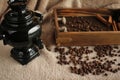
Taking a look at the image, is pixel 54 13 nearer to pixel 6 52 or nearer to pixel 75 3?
pixel 75 3

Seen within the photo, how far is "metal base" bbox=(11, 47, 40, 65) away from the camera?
0.97 m

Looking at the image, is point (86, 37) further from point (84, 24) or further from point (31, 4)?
point (31, 4)

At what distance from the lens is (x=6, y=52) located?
3.40 ft

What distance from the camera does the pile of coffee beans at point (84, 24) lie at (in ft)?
3.69

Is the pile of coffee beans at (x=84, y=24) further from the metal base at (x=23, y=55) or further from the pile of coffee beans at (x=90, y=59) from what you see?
the metal base at (x=23, y=55)

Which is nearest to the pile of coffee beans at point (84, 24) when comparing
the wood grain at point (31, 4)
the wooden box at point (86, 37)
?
the wooden box at point (86, 37)

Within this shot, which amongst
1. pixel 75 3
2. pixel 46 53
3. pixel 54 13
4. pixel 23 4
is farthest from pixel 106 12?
pixel 23 4

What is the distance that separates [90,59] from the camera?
1015 millimetres

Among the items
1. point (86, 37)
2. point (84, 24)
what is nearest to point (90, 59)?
point (86, 37)

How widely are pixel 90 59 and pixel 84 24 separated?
22 centimetres

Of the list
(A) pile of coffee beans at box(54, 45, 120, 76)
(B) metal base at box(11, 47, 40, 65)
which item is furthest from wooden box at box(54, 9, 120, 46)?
(B) metal base at box(11, 47, 40, 65)

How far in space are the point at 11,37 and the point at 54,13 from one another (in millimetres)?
336

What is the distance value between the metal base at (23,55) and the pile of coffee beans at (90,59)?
12 centimetres

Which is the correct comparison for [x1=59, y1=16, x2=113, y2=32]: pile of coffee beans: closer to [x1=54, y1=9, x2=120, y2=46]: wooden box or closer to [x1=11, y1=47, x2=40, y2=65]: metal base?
[x1=54, y1=9, x2=120, y2=46]: wooden box
